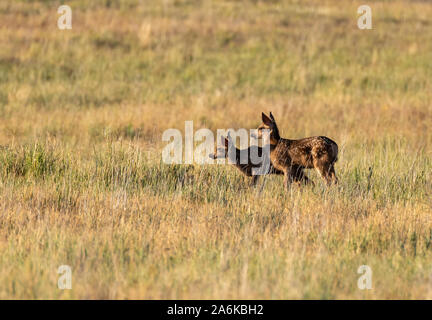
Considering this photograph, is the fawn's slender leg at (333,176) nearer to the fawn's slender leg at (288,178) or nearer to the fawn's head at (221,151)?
the fawn's slender leg at (288,178)

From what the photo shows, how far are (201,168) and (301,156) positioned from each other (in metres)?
1.38

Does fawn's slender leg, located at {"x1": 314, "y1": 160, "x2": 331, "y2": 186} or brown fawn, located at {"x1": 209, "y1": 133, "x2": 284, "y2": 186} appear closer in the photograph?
fawn's slender leg, located at {"x1": 314, "y1": 160, "x2": 331, "y2": 186}

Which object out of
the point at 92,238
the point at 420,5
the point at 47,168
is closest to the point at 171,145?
the point at 47,168

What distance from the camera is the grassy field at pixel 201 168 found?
5773mm

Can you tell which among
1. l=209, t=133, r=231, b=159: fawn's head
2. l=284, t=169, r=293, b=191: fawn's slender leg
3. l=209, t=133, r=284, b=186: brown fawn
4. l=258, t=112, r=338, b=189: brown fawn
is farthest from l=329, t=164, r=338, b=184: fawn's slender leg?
l=209, t=133, r=231, b=159: fawn's head

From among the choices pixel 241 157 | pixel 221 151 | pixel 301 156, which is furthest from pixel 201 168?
pixel 301 156

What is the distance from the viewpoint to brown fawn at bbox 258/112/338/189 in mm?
8391

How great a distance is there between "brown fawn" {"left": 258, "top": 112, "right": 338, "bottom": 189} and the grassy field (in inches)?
10.7

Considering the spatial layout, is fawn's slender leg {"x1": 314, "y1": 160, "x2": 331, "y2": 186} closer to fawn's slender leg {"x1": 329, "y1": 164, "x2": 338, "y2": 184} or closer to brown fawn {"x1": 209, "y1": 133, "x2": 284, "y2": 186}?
fawn's slender leg {"x1": 329, "y1": 164, "x2": 338, "y2": 184}

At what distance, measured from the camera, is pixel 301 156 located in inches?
337

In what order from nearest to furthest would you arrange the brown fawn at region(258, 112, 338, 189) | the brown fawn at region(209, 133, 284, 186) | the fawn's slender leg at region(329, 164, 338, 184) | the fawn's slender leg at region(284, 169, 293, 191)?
the brown fawn at region(258, 112, 338, 189) < the fawn's slender leg at region(329, 164, 338, 184) < the fawn's slender leg at region(284, 169, 293, 191) < the brown fawn at region(209, 133, 284, 186)

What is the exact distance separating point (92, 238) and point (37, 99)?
10357 millimetres
